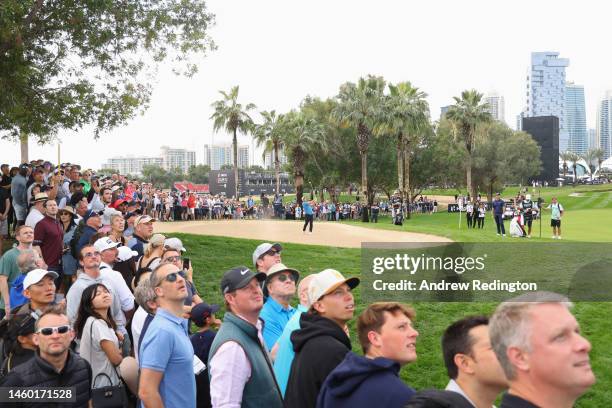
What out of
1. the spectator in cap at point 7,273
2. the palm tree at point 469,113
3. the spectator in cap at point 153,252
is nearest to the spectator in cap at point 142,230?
the spectator in cap at point 153,252

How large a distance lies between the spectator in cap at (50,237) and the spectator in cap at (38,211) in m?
0.39

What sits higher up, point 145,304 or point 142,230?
point 142,230

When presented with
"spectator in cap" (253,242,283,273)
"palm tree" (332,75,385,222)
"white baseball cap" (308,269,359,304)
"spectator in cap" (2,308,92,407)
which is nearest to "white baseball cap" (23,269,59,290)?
"spectator in cap" (2,308,92,407)

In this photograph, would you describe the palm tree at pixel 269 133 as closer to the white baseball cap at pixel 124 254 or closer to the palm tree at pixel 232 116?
the palm tree at pixel 232 116

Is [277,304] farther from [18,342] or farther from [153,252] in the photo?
[153,252]

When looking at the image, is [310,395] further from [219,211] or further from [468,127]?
[468,127]

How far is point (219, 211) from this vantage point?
3797 cm

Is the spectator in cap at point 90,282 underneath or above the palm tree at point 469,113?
underneath

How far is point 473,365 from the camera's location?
321 cm

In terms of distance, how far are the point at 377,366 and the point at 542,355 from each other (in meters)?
1.06

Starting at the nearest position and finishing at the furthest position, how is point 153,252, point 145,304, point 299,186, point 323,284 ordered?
point 323,284 < point 145,304 < point 153,252 < point 299,186

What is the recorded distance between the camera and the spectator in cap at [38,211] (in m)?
10.2

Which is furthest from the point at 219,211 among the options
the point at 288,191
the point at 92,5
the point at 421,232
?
the point at 288,191

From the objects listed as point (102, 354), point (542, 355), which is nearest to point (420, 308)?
point (102, 354)
